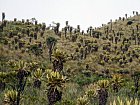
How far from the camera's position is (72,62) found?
63125mm

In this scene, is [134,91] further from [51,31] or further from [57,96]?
[51,31]

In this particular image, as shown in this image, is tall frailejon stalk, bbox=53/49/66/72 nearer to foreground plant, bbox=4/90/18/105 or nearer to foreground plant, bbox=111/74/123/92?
foreground plant, bbox=4/90/18/105

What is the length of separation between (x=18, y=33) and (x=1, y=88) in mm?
25777

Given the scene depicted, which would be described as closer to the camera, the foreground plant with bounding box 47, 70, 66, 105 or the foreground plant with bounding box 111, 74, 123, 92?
the foreground plant with bounding box 47, 70, 66, 105

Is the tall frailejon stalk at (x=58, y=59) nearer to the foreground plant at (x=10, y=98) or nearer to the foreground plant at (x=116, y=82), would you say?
the foreground plant at (x=10, y=98)

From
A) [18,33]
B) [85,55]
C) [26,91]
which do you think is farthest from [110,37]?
[26,91]

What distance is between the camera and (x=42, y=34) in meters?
72.5

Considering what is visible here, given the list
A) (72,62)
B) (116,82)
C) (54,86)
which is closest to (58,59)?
(54,86)

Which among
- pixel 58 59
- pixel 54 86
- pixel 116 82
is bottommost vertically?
pixel 116 82

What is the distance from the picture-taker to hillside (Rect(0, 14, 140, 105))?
44.5 meters

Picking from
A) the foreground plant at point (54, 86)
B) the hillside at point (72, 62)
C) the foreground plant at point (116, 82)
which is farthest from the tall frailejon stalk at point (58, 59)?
the foreground plant at point (116, 82)

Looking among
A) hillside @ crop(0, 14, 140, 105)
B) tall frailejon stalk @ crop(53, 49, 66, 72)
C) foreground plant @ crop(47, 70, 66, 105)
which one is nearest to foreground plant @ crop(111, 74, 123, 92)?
hillside @ crop(0, 14, 140, 105)

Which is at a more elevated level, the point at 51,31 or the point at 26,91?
the point at 51,31

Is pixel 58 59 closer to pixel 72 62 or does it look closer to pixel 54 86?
pixel 54 86
